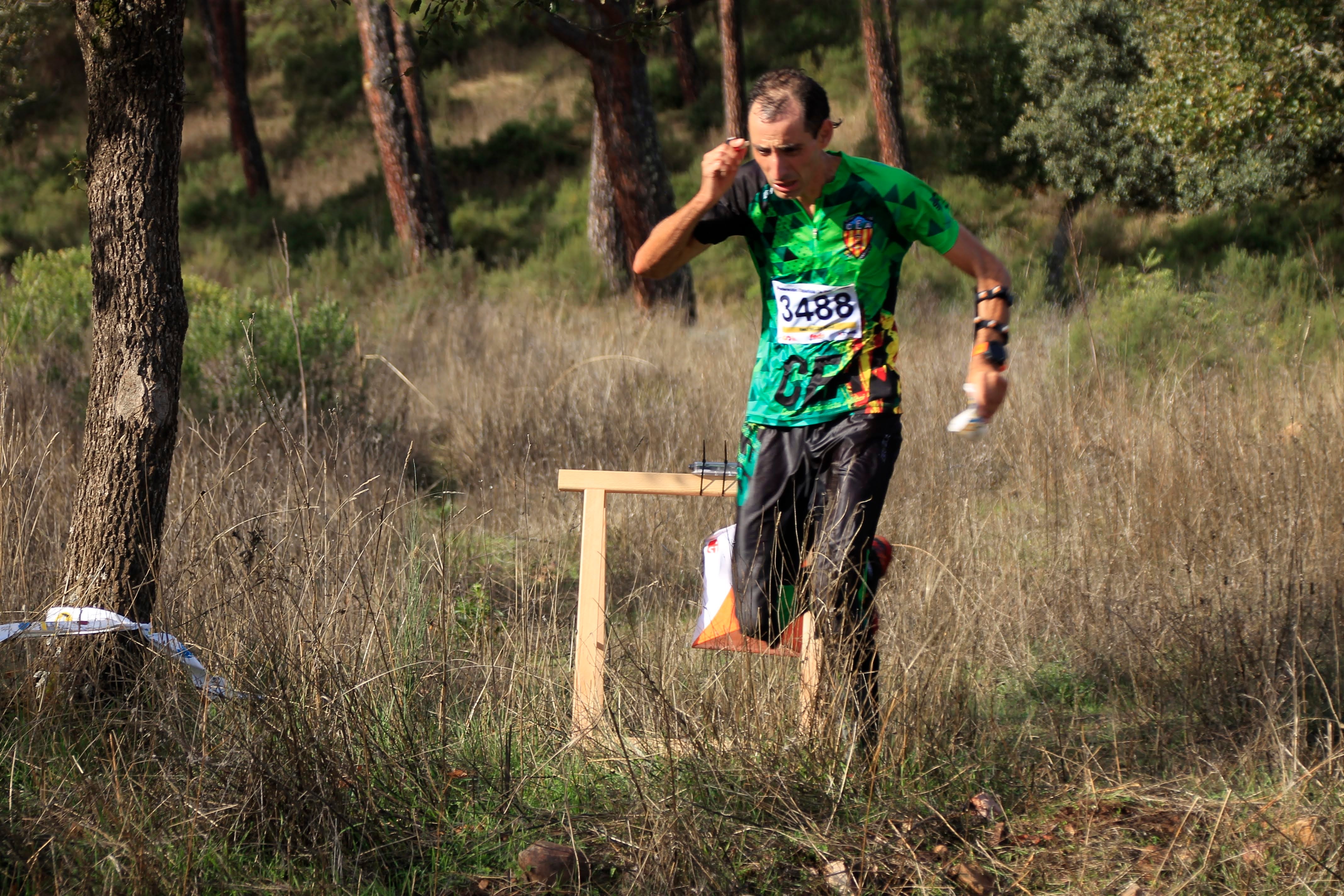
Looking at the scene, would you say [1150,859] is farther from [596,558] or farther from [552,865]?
[596,558]

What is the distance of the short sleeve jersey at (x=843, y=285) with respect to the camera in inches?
122

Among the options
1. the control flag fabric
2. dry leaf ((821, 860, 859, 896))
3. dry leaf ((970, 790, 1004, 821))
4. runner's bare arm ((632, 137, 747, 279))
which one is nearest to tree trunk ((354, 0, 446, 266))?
runner's bare arm ((632, 137, 747, 279))

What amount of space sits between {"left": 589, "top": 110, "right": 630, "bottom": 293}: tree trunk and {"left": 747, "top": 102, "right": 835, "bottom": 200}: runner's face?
11157mm

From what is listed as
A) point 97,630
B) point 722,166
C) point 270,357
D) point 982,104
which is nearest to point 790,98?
point 722,166

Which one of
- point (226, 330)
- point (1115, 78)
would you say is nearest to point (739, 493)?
point (226, 330)

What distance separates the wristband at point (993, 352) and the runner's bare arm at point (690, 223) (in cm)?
69

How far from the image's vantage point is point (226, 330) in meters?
7.68

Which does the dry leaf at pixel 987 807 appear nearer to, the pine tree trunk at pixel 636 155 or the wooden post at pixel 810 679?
the wooden post at pixel 810 679

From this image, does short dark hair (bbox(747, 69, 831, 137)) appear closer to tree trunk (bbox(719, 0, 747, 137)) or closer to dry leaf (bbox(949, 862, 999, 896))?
dry leaf (bbox(949, 862, 999, 896))

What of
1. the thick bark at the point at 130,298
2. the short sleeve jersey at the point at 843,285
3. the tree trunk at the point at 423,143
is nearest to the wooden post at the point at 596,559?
the short sleeve jersey at the point at 843,285

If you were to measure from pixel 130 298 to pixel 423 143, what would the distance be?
17059mm

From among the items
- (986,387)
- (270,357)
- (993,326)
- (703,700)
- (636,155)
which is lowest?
(703,700)

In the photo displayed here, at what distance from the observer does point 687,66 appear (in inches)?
973

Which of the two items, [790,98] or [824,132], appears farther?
[824,132]
